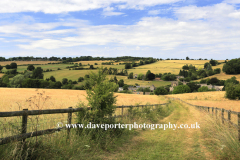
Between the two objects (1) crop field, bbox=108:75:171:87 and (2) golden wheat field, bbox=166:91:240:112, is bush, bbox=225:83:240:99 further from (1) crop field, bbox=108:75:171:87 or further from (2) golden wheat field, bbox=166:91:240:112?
(1) crop field, bbox=108:75:171:87

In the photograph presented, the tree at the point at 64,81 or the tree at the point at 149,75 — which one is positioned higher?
the tree at the point at 149,75

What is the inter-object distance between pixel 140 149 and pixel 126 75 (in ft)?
418

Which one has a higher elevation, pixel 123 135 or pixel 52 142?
pixel 52 142

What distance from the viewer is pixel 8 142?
4270 mm

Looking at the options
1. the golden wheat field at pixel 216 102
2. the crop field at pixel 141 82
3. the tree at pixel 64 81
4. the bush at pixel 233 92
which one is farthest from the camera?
the crop field at pixel 141 82

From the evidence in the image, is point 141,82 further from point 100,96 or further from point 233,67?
point 100,96

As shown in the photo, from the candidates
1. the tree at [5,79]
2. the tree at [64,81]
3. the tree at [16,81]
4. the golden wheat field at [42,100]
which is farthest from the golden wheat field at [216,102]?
the tree at [5,79]

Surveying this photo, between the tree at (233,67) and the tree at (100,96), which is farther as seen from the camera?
the tree at (233,67)

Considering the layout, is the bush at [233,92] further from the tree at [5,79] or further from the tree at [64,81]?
the tree at [5,79]

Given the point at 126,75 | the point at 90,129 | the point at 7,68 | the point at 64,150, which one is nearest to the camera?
the point at 64,150

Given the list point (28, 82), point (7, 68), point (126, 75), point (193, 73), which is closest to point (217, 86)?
point (193, 73)

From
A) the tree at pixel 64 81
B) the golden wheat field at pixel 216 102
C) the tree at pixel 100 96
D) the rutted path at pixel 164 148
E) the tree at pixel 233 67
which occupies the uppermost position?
the tree at pixel 233 67

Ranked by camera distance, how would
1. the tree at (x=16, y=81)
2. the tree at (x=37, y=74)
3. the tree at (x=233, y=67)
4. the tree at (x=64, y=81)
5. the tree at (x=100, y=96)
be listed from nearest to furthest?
1. the tree at (x=100, y=96)
2. the tree at (x=16, y=81)
3. the tree at (x=64, y=81)
4. the tree at (x=37, y=74)
5. the tree at (x=233, y=67)

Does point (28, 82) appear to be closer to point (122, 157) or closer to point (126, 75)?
point (126, 75)
